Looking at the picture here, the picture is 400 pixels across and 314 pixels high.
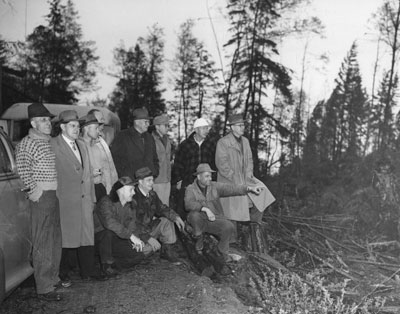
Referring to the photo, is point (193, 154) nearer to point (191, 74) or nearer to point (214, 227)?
point (214, 227)

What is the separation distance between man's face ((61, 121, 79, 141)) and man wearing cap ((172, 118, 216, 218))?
228cm

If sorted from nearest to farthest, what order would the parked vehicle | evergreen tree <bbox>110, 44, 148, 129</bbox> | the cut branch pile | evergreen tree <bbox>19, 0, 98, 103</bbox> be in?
the parked vehicle
the cut branch pile
evergreen tree <bbox>19, 0, 98, 103</bbox>
evergreen tree <bbox>110, 44, 148, 129</bbox>

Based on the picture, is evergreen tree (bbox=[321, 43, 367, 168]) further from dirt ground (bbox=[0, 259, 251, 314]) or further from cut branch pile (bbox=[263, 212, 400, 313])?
dirt ground (bbox=[0, 259, 251, 314])

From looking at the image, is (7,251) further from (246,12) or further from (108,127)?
(246,12)

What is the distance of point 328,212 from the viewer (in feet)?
37.0

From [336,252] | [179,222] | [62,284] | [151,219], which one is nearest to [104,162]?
[151,219]

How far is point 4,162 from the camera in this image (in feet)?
14.1

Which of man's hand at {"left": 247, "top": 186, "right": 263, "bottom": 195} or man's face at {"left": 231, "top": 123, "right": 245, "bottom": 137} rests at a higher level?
man's face at {"left": 231, "top": 123, "right": 245, "bottom": 137}

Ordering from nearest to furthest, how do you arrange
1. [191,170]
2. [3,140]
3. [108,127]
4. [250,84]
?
[3,140]
[191,170]
[108,127]
[250,84]

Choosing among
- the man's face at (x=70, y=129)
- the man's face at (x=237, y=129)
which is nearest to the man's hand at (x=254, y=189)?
the man's face at (x=237, y=129)

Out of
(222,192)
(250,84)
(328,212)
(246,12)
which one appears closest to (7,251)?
(222,192)

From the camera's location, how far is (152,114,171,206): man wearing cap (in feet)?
23.1

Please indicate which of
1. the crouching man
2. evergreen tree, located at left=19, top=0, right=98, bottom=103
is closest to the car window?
the crouching man

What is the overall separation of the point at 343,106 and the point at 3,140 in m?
42.3
